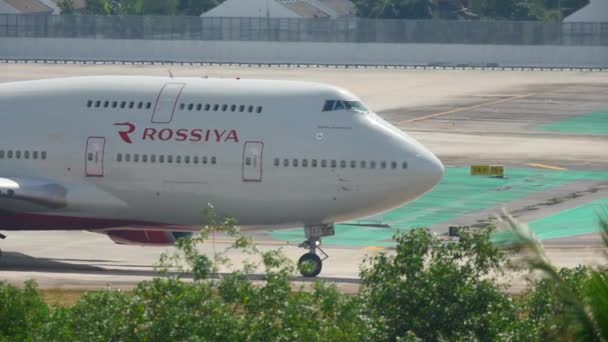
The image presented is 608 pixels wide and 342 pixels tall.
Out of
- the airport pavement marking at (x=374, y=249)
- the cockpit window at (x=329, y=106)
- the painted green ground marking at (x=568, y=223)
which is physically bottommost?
the airport pavement marking at (x=374, y=249)

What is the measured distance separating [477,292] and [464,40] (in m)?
141

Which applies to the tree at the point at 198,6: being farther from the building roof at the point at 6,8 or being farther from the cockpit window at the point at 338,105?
the cockpit window at the point at 338,105

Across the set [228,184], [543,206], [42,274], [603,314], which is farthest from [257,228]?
[603,314]

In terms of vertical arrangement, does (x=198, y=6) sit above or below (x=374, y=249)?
above

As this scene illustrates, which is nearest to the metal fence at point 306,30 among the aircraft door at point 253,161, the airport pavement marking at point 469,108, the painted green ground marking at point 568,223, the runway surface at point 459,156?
the runway surface at point 459,156

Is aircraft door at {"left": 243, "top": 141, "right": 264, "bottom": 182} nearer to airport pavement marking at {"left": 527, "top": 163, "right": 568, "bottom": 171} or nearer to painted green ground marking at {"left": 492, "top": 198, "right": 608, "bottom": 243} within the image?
painted green ground marking at {"left": 492, "top": 198, "right": 608, "bottom": 243}

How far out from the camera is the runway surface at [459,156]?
142ft

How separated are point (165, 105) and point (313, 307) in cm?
1885

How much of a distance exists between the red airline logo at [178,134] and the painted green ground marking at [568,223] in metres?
12.0

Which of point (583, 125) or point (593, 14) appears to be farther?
point (593, 14)

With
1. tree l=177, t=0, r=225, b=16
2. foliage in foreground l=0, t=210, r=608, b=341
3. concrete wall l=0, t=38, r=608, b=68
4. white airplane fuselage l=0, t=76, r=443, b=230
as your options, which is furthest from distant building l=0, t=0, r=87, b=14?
foliage in foreground l=0, t=210, r=608, b=341

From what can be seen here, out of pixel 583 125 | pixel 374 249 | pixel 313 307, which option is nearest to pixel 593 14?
pixel 583 125

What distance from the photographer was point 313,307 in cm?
2173

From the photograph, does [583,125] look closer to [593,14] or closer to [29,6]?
[593,14]
